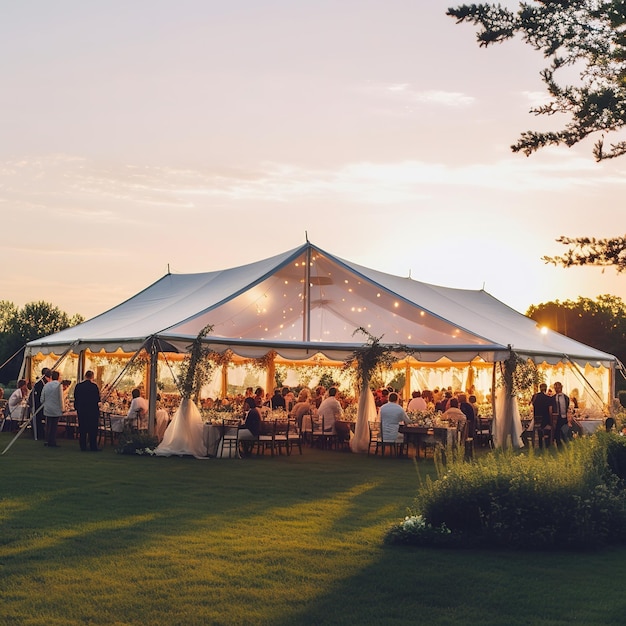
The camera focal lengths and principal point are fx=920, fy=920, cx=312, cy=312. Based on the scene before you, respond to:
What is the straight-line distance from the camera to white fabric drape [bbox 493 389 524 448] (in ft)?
62.0

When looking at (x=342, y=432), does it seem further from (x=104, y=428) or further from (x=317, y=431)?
(x=104, y=428)

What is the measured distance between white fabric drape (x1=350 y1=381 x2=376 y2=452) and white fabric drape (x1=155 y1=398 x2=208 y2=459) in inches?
127

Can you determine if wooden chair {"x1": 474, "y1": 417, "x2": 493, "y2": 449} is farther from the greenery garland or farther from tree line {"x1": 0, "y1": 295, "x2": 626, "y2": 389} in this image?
tree line {"x1": 0, "y1": 295, "x2": 626, "y2": 389}

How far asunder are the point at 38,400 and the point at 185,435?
4.30m

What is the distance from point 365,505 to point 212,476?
3.49 m

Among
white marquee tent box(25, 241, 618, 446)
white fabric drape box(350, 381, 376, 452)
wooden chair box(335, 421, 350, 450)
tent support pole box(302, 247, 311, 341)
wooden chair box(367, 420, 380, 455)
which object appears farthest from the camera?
tent support pole box(302, 247, 311, 341)

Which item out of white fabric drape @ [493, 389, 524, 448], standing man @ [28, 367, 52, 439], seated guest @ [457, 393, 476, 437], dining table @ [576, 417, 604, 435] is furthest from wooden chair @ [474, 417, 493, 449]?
standing man @ [28, 367, 52, 439]

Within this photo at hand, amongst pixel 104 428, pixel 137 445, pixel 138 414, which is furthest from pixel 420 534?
pixel 104 428

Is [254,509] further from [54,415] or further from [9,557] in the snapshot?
[54,415]

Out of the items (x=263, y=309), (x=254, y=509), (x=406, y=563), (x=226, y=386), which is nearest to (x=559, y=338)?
(x=263, y=309)

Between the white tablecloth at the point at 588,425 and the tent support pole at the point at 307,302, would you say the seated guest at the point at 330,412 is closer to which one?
the tent support pole at the point at 307,302

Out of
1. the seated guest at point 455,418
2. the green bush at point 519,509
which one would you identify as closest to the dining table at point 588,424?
the seated guest at point 455,418

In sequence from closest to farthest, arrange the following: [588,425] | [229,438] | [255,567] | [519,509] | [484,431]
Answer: [255,567] → [519,509] → [229,438] → [484,431] → [588,425]

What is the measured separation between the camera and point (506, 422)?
18922 mm
